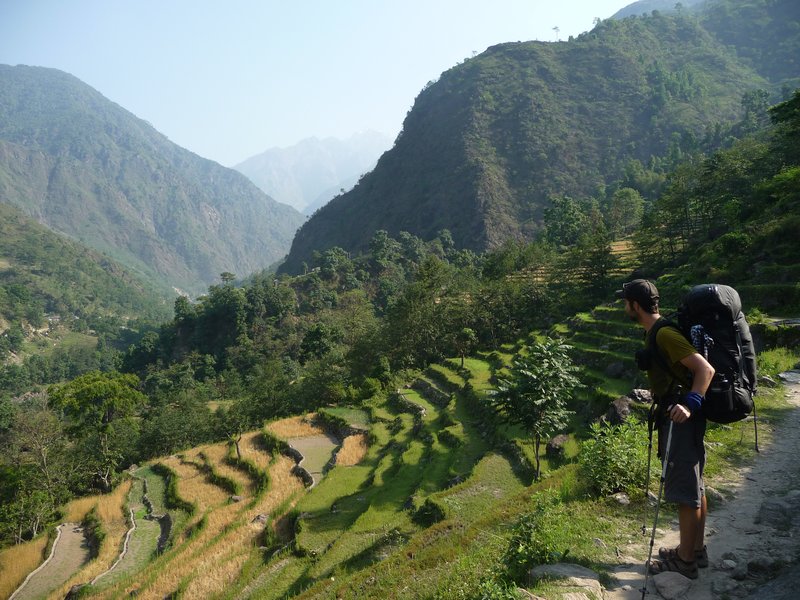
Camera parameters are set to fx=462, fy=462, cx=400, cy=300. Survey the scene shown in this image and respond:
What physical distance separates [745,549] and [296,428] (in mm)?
29222

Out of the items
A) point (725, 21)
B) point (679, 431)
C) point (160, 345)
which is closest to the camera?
point (679, 431)

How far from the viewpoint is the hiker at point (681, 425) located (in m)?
3.62

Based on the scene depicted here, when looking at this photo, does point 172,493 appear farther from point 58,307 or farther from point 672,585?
point 58,307

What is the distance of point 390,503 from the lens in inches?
631

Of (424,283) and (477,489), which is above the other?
(424,283)

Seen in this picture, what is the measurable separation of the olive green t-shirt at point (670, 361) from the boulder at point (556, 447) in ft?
44.5

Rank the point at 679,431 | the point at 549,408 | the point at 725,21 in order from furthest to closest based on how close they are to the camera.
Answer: the point at 725,21, the point at 549,408, the point at 679,431

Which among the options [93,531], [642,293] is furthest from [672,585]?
[93,531]

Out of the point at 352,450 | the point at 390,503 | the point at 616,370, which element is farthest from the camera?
the point at 352,450

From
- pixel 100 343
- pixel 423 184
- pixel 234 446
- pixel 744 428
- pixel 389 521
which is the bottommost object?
pixel 100 343

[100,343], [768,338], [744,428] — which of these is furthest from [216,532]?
[100,343]

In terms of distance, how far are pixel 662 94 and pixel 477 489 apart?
12421 cm

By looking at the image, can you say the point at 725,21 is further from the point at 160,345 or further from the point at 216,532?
the point at 216,532

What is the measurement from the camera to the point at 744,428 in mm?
7609
